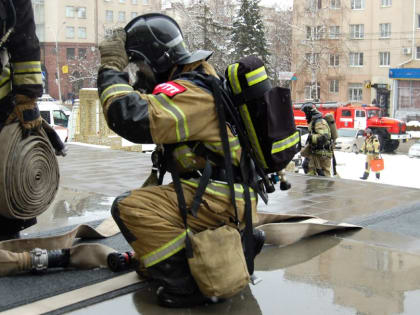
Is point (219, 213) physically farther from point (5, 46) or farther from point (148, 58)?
point (5, 46)

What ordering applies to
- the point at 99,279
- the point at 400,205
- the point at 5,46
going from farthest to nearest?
the point at 400,205 < the point at 5,46 < the point at 99,279

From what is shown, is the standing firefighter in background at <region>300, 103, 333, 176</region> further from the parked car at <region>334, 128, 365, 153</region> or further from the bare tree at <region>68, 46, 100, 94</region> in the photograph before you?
the bare tree at <region>68, 46, 100, 94</region>

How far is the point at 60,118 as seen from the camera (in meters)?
24.2

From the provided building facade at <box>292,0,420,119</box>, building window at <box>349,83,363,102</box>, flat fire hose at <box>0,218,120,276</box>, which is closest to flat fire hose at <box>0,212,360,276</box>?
flat fire hose at <box>0,218,120,276</box>

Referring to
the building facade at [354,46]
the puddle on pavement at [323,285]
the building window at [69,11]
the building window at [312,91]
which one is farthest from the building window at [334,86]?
the puddle on pavement at [323,285]

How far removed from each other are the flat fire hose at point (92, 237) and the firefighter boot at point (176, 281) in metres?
0.70

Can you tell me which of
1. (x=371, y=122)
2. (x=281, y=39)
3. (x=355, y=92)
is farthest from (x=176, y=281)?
(x=281, y=39)

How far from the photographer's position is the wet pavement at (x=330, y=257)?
3.22m

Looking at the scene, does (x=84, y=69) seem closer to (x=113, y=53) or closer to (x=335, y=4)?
(x=335, y=4)

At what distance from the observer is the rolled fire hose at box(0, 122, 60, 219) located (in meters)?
3.71

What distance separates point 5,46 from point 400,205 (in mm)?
4328

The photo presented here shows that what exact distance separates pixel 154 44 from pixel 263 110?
2.37 ft

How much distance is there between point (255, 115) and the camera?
3.16 m

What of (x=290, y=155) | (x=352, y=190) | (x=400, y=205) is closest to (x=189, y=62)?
(x=290, y=155)
